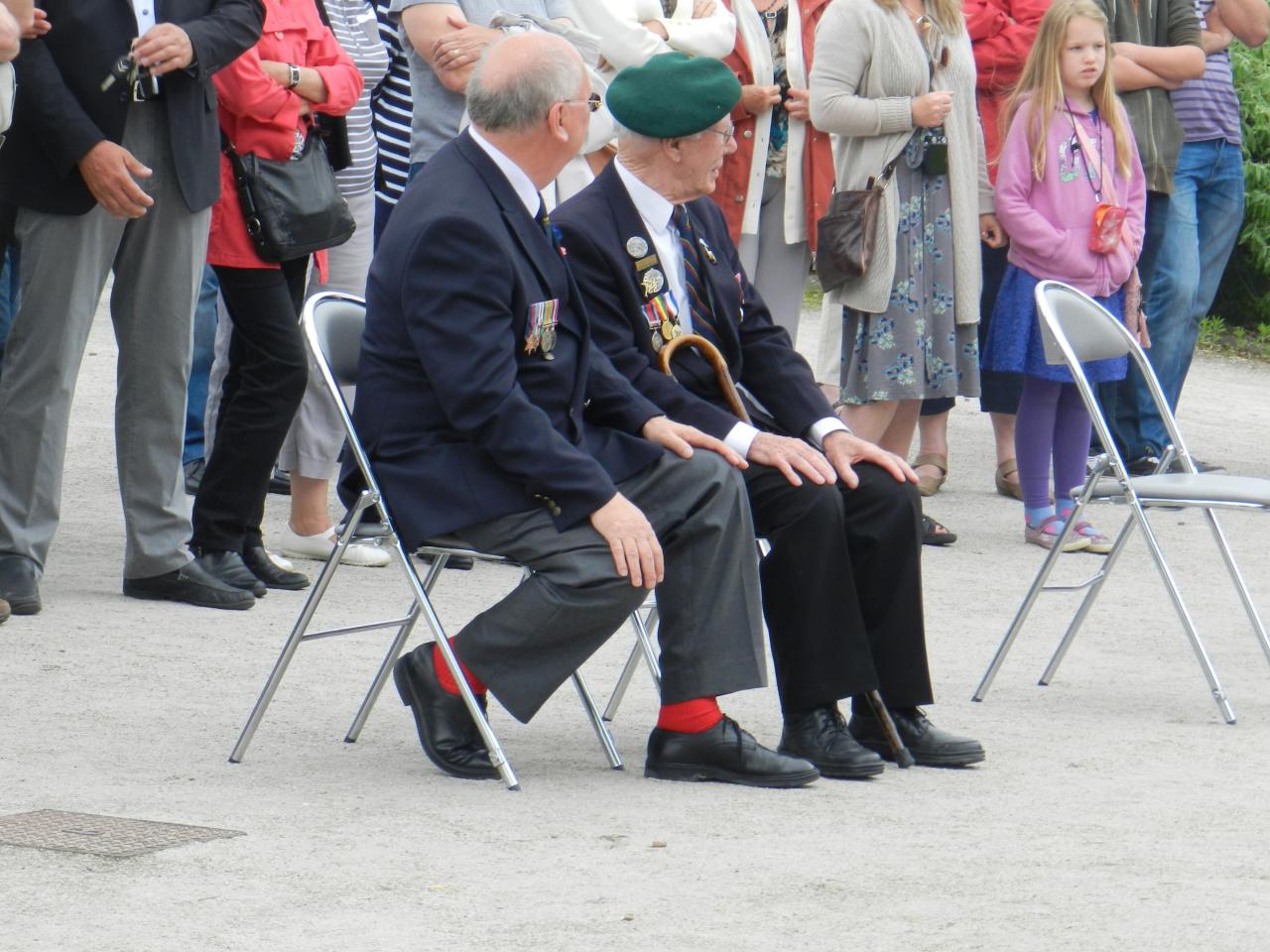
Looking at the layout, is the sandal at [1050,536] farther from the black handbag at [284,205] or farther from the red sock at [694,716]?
the red sock at [694,716]

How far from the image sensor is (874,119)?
24.4 ft

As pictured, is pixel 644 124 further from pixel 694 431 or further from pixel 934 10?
pixel 934 10

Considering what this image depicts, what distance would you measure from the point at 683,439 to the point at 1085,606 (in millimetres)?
1566

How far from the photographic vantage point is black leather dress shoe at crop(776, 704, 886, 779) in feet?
15.1

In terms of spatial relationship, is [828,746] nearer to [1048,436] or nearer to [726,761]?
[726,761]

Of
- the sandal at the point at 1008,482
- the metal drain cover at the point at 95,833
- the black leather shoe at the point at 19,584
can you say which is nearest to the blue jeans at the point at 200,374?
the black leather shoe at the point at 19,584

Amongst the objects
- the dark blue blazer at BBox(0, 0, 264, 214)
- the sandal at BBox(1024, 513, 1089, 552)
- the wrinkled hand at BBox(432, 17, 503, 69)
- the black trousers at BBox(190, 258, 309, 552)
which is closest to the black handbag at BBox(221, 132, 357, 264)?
the black trousers at BBox(190, 258, 309, 552)

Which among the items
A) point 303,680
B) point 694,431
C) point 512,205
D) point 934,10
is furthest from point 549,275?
point 934,10

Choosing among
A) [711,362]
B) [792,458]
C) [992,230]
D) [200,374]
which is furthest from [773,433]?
[200,374]

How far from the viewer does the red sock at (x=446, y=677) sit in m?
4.59

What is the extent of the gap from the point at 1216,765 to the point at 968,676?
1.02 metres

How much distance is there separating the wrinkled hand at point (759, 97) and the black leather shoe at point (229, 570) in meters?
2.65

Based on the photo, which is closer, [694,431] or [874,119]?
[694,431]

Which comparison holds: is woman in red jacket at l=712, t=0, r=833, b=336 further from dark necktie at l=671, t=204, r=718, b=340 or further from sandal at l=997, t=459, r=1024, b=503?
dark necktie at l=671, t=204, r=718, b=340
